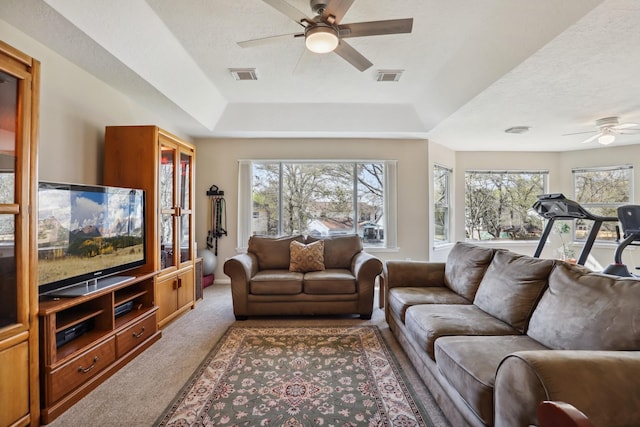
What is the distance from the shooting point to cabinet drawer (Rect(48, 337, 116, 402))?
177 centimetres

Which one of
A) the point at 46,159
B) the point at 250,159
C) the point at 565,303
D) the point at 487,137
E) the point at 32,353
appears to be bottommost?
the point at 32,353

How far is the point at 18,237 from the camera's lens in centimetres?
158

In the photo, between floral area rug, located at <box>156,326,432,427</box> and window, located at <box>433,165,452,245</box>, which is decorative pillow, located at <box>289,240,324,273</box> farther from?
window, located at <box>433,165,452,245</box>

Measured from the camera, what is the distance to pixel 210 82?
142 inches

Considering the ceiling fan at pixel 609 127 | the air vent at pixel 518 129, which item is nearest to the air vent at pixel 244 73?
the air vent at pixel 518 129

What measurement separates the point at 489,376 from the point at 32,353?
2397 millimetres

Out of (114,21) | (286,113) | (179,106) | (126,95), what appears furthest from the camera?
(286,113)

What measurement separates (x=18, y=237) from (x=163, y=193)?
1574 millimetres

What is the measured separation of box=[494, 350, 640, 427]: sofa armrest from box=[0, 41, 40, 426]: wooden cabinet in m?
2.36

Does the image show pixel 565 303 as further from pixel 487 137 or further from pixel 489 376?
pixel 487 137

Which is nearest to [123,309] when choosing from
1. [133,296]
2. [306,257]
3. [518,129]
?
[133,296]

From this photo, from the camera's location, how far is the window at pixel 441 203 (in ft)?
18.0

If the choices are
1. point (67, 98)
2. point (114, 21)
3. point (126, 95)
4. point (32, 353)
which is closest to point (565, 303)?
point (32, 353)

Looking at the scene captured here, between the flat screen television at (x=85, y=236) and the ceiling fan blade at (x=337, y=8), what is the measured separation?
2.12 metres
